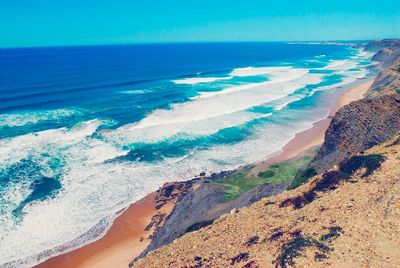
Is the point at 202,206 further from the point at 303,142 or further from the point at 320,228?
the point at 303,142

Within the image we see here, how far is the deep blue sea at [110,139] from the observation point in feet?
91.9

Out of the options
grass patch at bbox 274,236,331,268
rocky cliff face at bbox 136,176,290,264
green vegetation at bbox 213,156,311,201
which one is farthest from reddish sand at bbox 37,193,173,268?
grass patch at bbox 274,236,331,268

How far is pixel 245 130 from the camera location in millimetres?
48344

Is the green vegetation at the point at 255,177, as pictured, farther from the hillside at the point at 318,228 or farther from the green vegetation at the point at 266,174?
the hillside at the point at 318,228

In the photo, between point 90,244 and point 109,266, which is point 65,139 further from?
point 109,266

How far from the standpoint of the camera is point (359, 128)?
2481 centimetres

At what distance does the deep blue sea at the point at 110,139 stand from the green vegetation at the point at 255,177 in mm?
5879

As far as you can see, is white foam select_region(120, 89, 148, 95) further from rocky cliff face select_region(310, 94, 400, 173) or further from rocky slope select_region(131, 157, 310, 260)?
rocky cliff face select_region(310, 94, 400, 173)

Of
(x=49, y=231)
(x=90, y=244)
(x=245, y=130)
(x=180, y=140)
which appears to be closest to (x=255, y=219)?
(x=90, y=244)

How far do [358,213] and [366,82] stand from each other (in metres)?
77.2

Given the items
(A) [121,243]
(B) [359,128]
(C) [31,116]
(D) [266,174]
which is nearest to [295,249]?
(B) [359,128]

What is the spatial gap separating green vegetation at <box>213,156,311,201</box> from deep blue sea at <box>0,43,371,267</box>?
19.3 feet

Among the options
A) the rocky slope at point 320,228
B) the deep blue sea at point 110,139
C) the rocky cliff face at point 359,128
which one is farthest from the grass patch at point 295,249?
the deep blue sea at point 110,139

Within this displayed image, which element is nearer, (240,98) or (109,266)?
(109,266)
